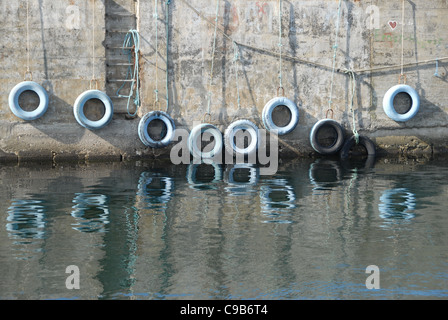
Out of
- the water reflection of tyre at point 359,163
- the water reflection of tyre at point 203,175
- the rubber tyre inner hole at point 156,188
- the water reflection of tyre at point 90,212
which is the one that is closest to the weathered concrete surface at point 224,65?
the water reflection of tyre at point 359,163

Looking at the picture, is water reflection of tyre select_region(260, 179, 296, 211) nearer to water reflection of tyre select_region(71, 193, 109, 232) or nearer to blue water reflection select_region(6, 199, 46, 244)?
water reflection of tyre select_region(71, 193, 109, 232)

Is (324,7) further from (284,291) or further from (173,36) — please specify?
→ (284,291)

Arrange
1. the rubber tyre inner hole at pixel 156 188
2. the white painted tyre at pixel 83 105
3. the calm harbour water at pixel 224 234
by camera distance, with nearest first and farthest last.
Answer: the calm harbour water at pixel 224 234
the rubber tyre inner hole at pixel 156 188
the white painted tyre at pixel 83 105

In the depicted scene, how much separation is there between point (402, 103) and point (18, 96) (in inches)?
278

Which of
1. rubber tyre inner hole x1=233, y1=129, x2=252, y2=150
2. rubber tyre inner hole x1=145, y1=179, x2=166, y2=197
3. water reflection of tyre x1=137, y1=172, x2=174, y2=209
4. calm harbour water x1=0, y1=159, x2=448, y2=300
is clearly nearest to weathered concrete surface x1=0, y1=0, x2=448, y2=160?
rubber tyre inner hole x1=233, y1=129, x2=252, y2=150

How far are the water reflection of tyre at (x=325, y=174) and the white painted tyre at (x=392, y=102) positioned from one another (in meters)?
1.44

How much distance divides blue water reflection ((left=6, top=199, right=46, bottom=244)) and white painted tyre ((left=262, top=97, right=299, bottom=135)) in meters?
4.94

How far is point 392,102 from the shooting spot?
1255 centimetres

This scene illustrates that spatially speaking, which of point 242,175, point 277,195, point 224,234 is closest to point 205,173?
point 242,175

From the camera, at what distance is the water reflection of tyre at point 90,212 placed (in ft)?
23.9

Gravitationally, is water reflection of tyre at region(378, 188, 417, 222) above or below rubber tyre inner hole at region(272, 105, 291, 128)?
below

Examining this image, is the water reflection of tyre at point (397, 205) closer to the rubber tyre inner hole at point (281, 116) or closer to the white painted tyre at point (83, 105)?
the rubber tyre inner hole at point (281, 116)

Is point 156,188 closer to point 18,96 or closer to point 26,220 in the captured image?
point 26,220

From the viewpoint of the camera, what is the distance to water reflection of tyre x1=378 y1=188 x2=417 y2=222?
774 cm
